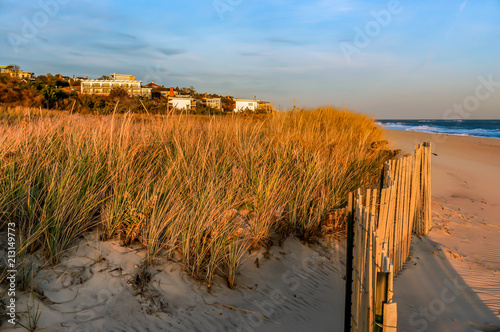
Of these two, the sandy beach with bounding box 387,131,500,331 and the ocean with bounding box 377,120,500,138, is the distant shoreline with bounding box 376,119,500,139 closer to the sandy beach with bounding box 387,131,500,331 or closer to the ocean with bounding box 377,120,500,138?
the ocean with bounding box 377,120,500,138

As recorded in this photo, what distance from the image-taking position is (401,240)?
3699 millimetres

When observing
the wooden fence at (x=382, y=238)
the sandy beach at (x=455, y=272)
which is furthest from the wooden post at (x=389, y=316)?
the sandy beach at (x=455, y=272)

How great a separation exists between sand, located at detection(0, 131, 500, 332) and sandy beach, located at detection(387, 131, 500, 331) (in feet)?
0.04

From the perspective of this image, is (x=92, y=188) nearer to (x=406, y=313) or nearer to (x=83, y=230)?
(x=83, y=230)

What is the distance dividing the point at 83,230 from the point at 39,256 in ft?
1.24

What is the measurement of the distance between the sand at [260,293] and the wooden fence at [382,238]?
0.43 metres

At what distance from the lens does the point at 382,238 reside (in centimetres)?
268

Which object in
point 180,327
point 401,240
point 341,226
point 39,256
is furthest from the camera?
point 341,226

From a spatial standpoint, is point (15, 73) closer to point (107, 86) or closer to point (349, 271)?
point (107, 86)

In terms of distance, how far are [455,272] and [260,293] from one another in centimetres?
240

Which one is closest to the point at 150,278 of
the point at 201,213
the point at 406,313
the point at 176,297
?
the point at 176,297

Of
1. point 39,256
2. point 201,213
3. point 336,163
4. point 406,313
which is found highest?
point 336,163

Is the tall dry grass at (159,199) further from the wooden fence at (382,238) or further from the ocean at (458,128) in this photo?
the ocean at (458,128)

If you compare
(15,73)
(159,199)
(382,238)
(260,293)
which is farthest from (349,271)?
(15,73)
